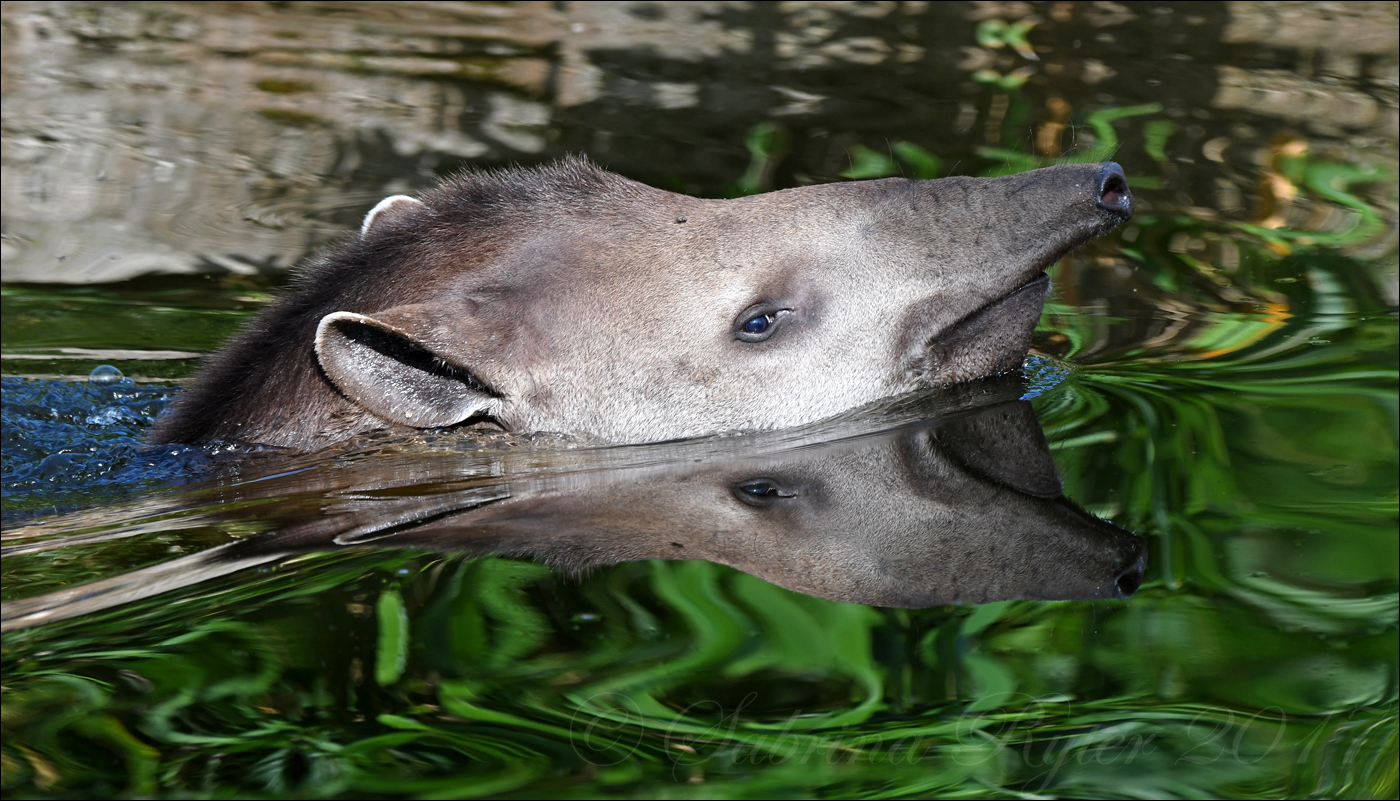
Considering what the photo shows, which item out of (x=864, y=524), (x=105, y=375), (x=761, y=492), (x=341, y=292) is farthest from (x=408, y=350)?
(x=105, y=375)

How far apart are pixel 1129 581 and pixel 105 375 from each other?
587 centimetres

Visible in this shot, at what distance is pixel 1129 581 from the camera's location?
4.09m

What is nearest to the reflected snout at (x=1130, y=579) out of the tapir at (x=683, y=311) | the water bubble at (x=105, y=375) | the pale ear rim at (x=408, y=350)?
the tapir at (x=683, y=311)

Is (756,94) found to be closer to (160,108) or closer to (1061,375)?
(160,108)

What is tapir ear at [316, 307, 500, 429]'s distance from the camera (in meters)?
5.50

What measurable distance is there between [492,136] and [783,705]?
750 cm

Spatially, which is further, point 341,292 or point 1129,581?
point 341,292

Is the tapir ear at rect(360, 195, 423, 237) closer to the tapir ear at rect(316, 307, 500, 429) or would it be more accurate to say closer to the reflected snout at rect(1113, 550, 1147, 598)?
the tapir ear at rect(316, 307, 500, 429)

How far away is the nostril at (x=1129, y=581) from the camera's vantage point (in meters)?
4.03

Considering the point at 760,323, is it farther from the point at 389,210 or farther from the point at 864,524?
the point at 389,210

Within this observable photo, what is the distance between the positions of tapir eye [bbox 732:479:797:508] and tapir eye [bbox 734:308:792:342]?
86 centimetres

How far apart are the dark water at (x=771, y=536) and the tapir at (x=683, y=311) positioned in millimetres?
177

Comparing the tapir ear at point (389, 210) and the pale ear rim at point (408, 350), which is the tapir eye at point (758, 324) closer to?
the pale ear rim at point (408, 350)

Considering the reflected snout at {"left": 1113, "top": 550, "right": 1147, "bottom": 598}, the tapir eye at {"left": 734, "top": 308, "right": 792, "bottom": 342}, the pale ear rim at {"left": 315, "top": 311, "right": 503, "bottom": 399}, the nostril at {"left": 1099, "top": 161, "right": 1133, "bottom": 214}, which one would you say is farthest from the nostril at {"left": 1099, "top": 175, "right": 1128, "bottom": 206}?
the pale ear rim at {"left": 315, "top": 311, "right": 503, "bottom": 399}
